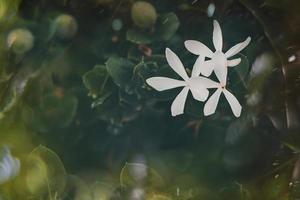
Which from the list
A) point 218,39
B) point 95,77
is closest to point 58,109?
point 95,77

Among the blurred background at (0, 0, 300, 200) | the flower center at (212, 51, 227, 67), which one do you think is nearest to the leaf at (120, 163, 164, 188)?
the blurred background at (0, 0, 300, 200)

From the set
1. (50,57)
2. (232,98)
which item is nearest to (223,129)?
(232,98)

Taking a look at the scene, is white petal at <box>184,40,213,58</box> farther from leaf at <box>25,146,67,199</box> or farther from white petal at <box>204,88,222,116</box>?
leaf at <box>25,146,67,199</box>

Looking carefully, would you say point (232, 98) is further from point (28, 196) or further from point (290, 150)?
Result: point (28, 196)

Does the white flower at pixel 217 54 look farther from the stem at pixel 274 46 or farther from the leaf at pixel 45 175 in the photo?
the leaf at pixel 45 175

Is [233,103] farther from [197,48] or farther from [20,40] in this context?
[20,40]
